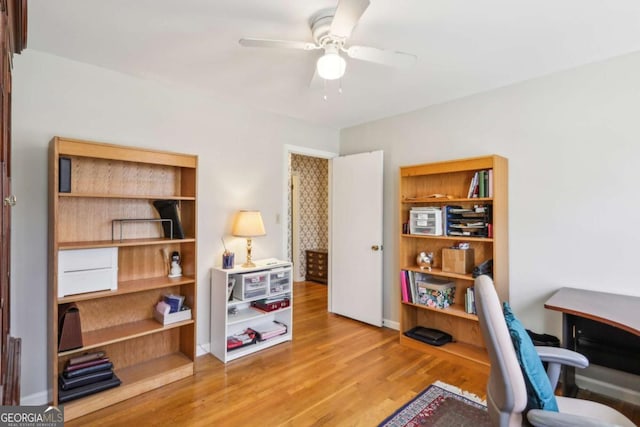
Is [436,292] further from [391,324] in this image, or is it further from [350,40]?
[350,40]

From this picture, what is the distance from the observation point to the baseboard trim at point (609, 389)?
2.31m

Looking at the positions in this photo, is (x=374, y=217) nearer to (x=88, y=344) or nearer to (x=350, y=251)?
(x=350, y=251)

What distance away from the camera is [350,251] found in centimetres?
402

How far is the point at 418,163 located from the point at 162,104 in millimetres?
2511

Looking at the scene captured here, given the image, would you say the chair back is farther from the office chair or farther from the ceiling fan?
the ceiling fan

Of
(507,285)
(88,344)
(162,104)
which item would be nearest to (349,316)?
(507,285)

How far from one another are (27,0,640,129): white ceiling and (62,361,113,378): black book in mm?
2185

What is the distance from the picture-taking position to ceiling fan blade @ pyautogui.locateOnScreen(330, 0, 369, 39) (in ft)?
4.70

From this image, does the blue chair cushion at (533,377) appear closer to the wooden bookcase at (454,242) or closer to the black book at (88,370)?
the wooden bookcase at (454,242)

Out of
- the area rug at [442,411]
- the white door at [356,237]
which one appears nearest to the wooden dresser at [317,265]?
the white door at [356,237]

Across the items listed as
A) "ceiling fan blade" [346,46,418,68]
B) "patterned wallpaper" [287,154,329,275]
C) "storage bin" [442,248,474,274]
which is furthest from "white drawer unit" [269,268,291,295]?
"patterned wallpaper" [287,154,329,275]

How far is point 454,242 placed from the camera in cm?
325

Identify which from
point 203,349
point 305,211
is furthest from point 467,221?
point 305,211

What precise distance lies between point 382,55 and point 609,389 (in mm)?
2835
